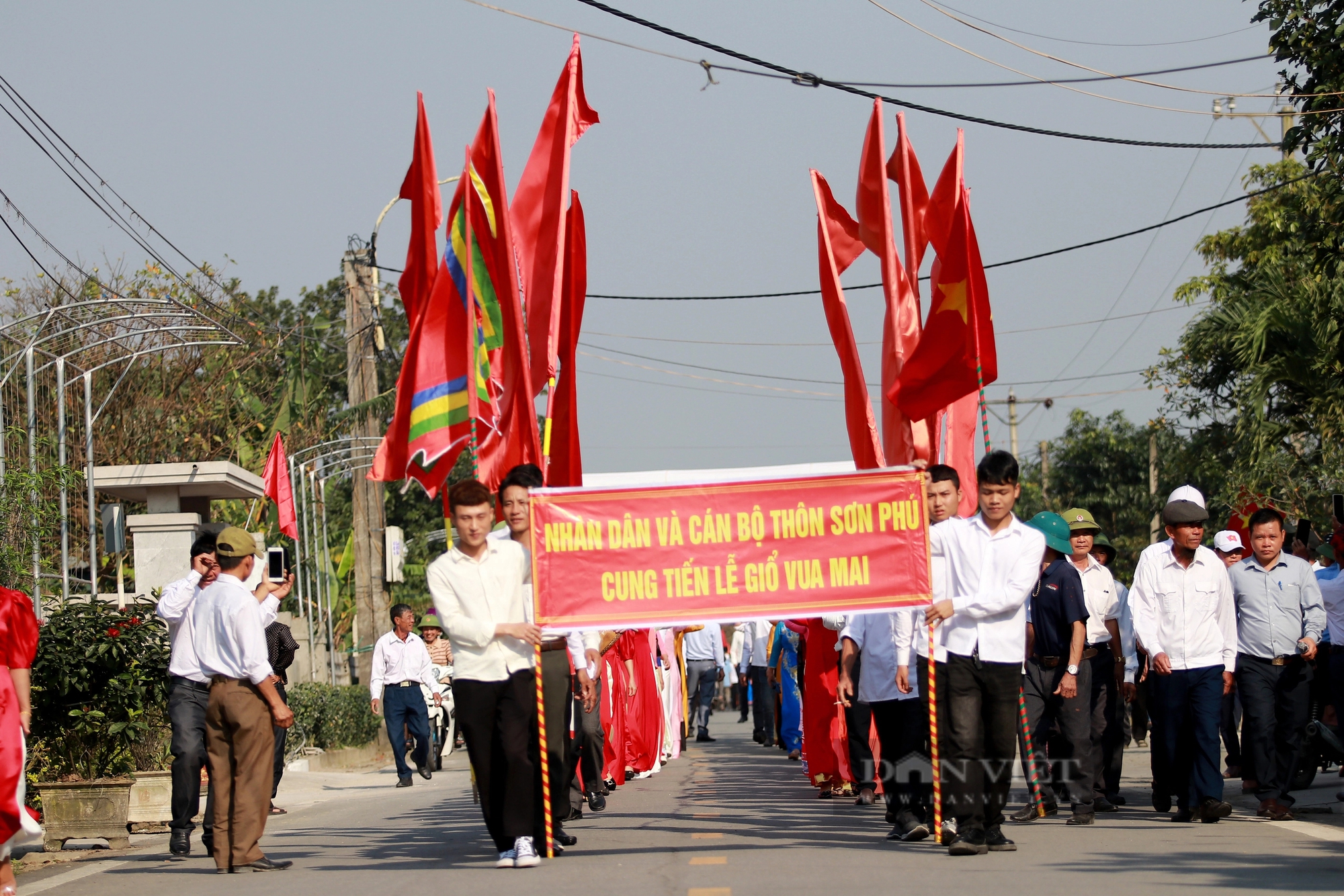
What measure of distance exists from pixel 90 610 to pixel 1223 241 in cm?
2042

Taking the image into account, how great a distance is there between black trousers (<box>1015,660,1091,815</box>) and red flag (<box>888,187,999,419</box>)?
6.41 ft

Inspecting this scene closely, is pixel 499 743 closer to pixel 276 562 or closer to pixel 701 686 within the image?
pixel 276 562

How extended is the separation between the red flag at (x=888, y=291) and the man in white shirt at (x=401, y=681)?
709cm

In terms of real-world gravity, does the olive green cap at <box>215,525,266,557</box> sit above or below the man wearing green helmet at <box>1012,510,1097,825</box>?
above

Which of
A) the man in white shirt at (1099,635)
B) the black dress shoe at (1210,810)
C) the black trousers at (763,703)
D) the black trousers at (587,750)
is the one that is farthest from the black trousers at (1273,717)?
the black trousers at (763,703)

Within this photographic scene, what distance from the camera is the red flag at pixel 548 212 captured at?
10.2m

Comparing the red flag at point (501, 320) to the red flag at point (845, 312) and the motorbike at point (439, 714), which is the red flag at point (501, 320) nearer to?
the red flag at point (845, 312)

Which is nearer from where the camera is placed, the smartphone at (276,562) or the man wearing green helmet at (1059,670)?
the man wearing green helmet at (1059,670)

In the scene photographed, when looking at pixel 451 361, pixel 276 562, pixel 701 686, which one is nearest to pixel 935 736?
pixel 451 361

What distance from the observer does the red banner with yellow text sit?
817cm

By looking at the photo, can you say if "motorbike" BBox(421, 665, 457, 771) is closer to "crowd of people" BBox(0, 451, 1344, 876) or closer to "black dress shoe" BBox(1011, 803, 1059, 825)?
"crowd of people" BBox(0, 451, 1344, 876)

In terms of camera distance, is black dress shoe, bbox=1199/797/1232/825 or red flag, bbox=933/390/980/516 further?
red flag, bbox=933/390/980/516

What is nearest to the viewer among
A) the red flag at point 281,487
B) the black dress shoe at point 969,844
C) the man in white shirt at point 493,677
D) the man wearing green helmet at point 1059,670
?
the black dress shoe at point 969,844

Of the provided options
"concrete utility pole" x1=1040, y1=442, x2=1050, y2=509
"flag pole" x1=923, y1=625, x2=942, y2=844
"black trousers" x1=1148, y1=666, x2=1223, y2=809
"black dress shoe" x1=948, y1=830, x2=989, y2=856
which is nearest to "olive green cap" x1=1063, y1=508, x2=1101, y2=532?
"black trousers" x1=1148, y1=666, x2=1223, y2=809
